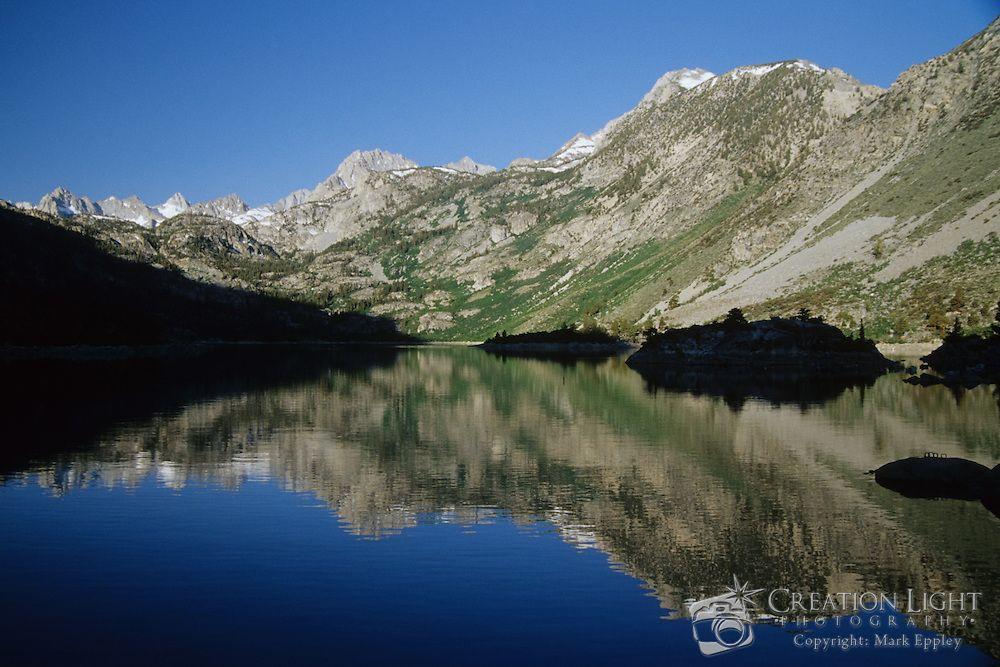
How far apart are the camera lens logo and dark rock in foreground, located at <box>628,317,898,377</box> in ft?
330

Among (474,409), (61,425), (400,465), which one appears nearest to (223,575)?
(400,465)

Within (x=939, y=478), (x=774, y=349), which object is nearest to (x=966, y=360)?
(x=774, y=349)

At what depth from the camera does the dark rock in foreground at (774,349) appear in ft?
413

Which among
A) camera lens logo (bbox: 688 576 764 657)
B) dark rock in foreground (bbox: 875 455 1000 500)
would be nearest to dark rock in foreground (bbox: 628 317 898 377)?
dark rock in foreground (bbox: 875 455 1000 500)

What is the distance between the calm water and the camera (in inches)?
813

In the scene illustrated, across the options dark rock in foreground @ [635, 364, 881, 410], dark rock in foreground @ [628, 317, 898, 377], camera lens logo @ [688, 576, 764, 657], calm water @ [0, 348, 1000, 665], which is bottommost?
camera lens logo @ [688, 576, 764, 657]

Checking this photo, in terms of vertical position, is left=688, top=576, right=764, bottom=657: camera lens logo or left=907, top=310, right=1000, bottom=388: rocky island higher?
left=907, top=310, right=1000, bottom=388: rocky island

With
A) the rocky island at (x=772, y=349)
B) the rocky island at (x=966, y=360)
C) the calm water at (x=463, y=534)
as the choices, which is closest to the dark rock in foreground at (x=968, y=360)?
the rocky island at (x=966, y=360)

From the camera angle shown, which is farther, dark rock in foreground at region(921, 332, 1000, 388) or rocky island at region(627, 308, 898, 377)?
rocky island at region(627, 308, 898, 377)

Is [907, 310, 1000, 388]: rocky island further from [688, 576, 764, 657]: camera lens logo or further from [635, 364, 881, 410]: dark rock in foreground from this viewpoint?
[688, 576, 764, 657]: camera lens logo

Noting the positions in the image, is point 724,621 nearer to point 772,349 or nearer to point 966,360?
point 966,360

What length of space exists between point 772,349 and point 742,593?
12099 cm

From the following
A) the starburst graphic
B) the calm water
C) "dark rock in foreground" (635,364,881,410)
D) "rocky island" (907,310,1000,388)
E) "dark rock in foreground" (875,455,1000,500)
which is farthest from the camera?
"rocky island" (907,310,1000,388)

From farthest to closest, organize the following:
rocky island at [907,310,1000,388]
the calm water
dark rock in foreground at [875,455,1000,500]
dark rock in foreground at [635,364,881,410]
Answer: rocky island at [907,310,1000,388] → dark rock in foreground at [635,364,881,410] → dark rock in foreground at [875,455,1000,500] → the calm water
